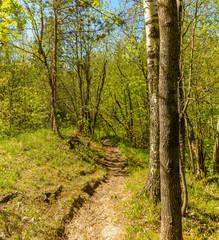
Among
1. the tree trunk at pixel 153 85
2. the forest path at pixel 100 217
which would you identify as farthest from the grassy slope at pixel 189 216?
the tree trunk at pixel 153 85

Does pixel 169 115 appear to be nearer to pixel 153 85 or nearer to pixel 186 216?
pixel 153 85

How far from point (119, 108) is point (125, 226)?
39.7 ft

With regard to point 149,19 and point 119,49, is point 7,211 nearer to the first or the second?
point 149,19

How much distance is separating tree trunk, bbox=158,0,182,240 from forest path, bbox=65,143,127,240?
159cm

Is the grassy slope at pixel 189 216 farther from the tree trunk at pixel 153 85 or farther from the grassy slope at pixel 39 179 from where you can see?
the grassy slope at pixel 39 179

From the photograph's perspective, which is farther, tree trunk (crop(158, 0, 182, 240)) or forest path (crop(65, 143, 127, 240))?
forest path (crop(65, 143, 127, 240))

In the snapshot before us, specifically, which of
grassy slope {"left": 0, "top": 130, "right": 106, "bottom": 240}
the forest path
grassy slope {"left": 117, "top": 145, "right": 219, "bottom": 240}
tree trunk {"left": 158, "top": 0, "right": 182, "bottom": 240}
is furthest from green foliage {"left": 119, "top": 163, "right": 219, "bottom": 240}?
grassy slope {"left": 0, "top": 130, "right": 106, "bottom": 240}

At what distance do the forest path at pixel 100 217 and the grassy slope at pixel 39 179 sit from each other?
421 mm

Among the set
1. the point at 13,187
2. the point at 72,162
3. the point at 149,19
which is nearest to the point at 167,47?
the point at 149,19

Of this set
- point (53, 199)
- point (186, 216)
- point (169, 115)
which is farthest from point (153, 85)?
point (53, 199)

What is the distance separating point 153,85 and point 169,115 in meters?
1.94

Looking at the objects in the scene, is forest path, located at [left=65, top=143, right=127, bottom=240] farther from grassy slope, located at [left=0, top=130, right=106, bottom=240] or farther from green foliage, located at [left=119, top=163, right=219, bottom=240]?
grassy slope, located at [left=0, top=130, right=106, bottom=240]

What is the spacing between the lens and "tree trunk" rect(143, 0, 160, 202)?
4027mm

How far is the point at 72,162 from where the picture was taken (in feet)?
25.5
